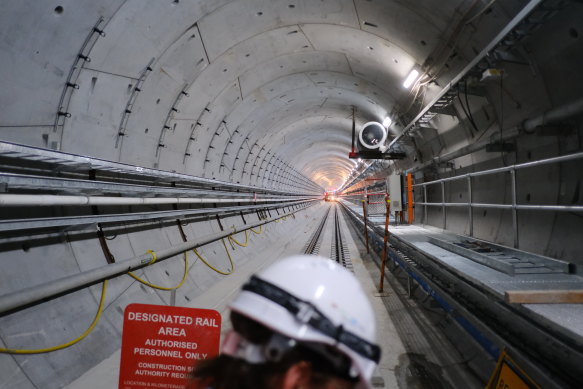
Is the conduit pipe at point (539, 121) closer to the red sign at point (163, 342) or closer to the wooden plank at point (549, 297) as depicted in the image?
the wooden plank at point (549, 297)

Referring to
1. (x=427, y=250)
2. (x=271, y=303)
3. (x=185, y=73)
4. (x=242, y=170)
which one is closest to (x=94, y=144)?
(x=185, y=73)

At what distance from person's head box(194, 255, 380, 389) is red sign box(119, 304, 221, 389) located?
1111 mm

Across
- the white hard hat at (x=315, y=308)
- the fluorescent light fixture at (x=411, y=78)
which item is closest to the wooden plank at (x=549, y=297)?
the white hard hat at (x=315, y=308)

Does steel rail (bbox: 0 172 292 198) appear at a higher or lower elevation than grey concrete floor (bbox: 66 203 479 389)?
higher

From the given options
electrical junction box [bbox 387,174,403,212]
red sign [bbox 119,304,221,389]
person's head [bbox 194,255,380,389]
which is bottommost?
red sign [bbox 119,304,221,389]

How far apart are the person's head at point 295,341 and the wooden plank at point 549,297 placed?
1.70 metres

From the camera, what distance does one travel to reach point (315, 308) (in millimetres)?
986

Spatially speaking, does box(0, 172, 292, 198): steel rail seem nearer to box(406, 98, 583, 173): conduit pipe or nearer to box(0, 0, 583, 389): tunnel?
box(0, 0, 583, 389): tunnel

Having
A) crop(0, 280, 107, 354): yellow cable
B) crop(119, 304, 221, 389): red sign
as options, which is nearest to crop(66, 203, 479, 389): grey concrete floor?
crop(0, 280, 107, 354): yellow cable

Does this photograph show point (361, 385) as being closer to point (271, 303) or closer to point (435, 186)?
point (271, 303)

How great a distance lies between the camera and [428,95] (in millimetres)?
6285

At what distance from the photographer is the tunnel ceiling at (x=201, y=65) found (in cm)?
289

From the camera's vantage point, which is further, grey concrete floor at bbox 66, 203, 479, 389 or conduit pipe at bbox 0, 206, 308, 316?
grey concrete floor at bbox 66, 203, 479, 389

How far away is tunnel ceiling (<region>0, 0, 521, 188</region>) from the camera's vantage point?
2893 millimetres
